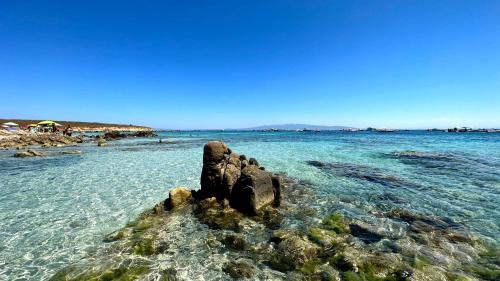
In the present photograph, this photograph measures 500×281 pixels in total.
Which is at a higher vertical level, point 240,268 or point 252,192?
point 252,192

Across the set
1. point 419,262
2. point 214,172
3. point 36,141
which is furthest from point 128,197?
point 36,141

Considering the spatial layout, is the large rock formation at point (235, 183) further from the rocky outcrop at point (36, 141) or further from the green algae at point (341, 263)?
the rocky outcrop at point (36, 141)

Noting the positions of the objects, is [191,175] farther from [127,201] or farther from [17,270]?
[17,270]

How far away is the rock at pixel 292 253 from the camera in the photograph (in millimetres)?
8117

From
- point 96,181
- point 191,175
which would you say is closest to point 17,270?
point 96,181

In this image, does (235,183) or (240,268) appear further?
(235,183)

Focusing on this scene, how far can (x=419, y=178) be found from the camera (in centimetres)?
2031

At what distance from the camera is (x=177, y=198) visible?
13.9 meters

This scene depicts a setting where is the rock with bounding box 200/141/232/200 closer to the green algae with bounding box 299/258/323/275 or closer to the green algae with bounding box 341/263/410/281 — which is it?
the green algae with bounding box 299/258/323/275

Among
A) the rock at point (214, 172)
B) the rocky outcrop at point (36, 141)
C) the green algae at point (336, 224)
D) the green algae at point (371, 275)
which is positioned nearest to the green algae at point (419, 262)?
the green algae at point (371, 275)

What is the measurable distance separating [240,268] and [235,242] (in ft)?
5.58

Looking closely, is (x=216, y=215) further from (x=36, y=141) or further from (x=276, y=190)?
(x=36, y=141)

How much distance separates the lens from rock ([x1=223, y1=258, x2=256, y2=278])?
7.65 m

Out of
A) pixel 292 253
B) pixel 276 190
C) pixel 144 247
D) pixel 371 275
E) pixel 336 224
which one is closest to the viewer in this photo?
pixel 371 275
